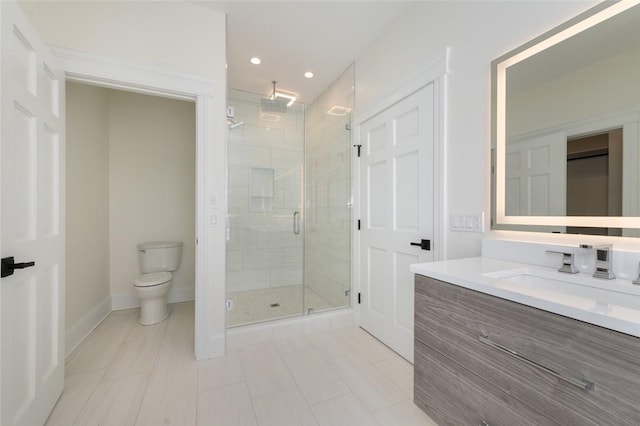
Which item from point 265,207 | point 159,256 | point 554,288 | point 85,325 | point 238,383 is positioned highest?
point 265,207

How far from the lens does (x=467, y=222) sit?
158cm

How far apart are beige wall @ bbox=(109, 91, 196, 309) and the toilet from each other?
0.21m

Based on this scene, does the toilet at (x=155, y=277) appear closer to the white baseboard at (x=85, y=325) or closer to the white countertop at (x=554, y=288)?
the white baseboard at (x=85, y=325)

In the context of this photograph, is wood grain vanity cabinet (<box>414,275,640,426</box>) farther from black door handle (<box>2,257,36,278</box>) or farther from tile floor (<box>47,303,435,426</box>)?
black door handle (<box>2,257,36,278</box>)

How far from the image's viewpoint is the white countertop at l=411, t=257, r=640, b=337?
68 centimetres

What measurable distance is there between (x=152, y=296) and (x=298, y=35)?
280 cm

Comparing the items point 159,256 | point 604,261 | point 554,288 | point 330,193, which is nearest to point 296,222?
point 330,193

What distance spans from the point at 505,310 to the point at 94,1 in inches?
115

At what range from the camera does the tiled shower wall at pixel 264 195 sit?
2.79 m

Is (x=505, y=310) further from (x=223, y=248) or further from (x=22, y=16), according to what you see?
(x=22, y=16)

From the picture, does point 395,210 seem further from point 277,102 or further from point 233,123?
point 277,102

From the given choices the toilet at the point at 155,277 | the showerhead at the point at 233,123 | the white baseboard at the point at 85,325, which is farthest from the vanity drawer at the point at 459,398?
the white baseboard at the point at 85,325

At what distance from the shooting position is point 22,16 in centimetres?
117

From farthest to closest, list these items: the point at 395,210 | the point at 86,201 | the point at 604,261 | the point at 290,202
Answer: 1. the point at 290,202
2. the point at 86,201
3. the point at 395,210
4. the point at 604,261
